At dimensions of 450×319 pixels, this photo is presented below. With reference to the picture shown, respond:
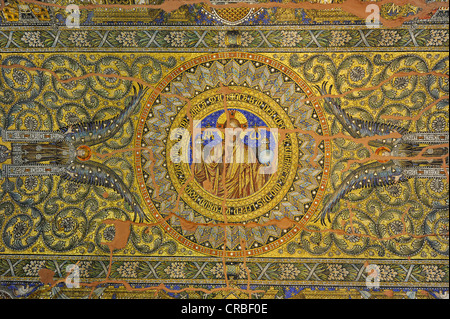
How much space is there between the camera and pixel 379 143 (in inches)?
136

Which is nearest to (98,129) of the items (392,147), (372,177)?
(372,177)

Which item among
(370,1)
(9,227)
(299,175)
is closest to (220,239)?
(299,175)

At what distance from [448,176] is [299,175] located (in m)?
1.59

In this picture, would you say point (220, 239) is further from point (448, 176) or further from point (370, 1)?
point (370, 1)

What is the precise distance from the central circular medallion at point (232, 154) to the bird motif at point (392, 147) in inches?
9.2

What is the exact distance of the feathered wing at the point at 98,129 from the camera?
3.48 m

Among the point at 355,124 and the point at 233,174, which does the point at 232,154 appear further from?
the point at 355,124

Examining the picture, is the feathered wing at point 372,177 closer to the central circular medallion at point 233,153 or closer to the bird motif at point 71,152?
the central circular medallion at point 233,153

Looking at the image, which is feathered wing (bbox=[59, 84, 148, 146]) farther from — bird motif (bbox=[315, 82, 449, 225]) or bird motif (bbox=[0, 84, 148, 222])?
bird motif (bbox=[315, 82, 449, 225])

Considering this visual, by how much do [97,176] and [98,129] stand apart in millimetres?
517

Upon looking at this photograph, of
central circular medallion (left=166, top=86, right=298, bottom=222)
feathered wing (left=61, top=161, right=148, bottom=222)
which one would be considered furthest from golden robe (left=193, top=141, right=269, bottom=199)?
feathered wing (left=61, top=161, right=148, bottom=222)

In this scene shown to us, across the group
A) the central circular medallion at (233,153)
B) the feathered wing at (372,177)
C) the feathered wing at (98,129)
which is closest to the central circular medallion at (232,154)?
the central circular medallion at (233,153)

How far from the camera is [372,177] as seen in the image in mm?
3479

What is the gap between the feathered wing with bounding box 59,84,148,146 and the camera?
348 centimetres
